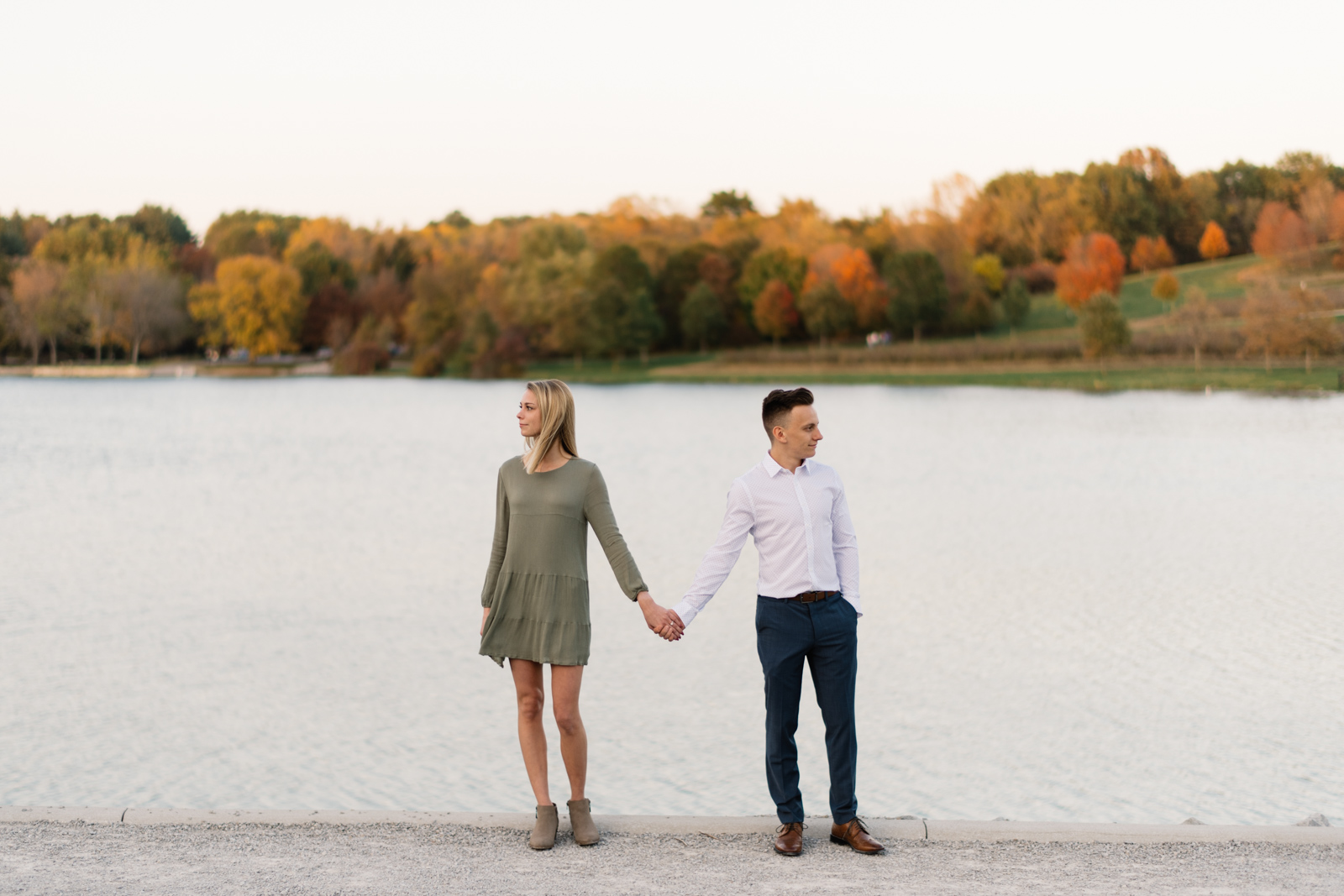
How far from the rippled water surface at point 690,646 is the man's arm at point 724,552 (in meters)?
3.58

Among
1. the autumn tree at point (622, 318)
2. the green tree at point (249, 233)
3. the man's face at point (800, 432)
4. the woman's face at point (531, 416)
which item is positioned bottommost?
the man's face at point (800, 432)

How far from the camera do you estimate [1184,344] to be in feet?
222

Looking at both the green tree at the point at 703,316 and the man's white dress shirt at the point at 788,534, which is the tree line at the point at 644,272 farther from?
the man's white dress shirt at the point at 788,534

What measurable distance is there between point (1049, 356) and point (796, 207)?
58.1 metres

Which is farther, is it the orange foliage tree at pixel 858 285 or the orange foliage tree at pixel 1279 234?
the orange foliage tree at pixel 1279 234

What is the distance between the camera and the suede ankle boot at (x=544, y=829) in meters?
5.44


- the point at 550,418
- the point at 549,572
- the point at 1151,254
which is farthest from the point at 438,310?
the point at 550,418

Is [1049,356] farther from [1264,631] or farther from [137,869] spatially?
[137,869]

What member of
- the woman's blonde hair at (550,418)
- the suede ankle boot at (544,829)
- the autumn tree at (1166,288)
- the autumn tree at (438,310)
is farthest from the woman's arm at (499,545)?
the autumn tree at (438,310)

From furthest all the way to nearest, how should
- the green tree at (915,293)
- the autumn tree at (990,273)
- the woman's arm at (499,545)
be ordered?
the autumn tree at (990,273) < the green tree at (915,293) < the woman's arm at (499,545)

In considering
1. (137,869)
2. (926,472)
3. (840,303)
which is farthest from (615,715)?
(840,303)

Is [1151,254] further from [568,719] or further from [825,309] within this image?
[568,719]

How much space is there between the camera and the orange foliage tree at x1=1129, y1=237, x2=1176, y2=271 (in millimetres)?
104188

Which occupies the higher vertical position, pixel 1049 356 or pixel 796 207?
pixel 796 207
